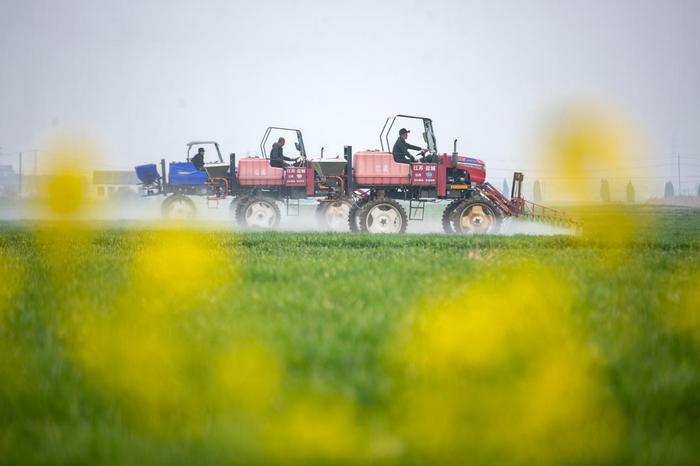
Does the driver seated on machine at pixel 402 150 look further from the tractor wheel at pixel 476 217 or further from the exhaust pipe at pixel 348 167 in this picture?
the tractor wheel at pixel 476 217

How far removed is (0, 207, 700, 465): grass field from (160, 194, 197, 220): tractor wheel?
1696 centimetres

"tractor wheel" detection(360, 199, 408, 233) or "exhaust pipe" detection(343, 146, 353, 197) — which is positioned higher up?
"exhaust pipe" detection(343, 146, 353, 197)

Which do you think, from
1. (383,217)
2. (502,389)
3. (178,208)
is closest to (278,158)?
(383,217)

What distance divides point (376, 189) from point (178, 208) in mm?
9082

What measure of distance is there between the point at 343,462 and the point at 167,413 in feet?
3.33

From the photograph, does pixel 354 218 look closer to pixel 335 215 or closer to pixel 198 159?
pixel 335 215

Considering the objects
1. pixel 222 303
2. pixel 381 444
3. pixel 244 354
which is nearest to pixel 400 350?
pixel 244 354

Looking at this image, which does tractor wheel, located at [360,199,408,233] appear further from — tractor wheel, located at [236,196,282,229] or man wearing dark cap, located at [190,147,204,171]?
man wearing dark cap, located at [190,147,204,171]

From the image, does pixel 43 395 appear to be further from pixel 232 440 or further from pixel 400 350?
pixel 400 350

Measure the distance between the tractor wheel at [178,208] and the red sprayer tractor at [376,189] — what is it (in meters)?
2.89

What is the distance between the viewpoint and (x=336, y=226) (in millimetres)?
19625

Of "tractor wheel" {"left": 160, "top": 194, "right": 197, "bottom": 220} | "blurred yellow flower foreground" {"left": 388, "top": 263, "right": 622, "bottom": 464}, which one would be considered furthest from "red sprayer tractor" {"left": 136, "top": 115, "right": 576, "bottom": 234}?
"blurred yellow flower foreground" {"left": 388, "top": 263, "right": 622, "bottom": 464}

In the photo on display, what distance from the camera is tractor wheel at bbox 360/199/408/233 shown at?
17766 mm

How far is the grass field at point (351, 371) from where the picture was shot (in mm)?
2512
